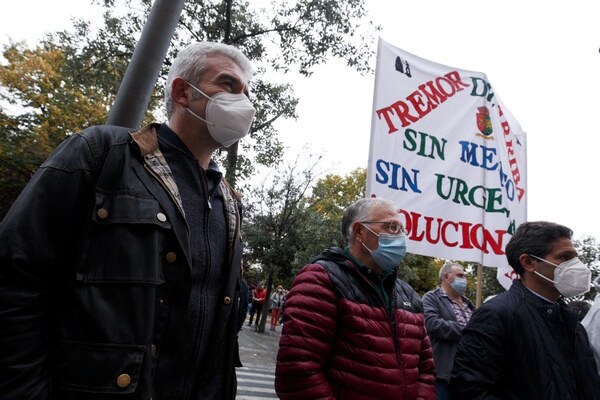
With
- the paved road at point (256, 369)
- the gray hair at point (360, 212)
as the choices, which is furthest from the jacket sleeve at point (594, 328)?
the paved road at point (256, 369)

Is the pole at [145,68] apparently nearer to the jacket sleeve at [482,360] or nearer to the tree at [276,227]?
the jacket sleeve at [482,360]

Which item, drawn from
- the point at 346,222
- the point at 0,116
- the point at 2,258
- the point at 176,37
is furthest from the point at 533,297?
the point at 0,116

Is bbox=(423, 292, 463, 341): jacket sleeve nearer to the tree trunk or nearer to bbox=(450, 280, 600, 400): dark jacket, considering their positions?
bbox=(450, 280, 600, 400): dark jacket

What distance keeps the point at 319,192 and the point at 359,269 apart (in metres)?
19.9

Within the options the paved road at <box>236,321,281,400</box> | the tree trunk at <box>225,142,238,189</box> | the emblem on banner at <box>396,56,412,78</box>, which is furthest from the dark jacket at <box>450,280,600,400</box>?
the tree trunk at <box>225,142,238,189</box>

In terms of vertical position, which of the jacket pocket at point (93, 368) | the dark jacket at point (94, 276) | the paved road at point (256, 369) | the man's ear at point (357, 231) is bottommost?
the paved road at point (256, 369)

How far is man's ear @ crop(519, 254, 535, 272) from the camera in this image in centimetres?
269

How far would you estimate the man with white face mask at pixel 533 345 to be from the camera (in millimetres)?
2225

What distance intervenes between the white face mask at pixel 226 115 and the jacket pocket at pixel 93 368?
2.90ft

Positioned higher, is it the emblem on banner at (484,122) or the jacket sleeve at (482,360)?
the emblem on banner at (484,122)

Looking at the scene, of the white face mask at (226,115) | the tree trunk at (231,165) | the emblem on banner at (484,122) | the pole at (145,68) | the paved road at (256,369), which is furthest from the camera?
the tree trunk at (231,165)

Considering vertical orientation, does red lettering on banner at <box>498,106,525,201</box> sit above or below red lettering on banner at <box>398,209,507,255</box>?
above

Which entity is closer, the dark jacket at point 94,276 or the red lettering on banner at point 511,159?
the dark jacket at point 94,276

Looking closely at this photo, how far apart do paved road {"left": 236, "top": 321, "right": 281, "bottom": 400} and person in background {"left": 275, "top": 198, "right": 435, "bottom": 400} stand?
551 centimetres
